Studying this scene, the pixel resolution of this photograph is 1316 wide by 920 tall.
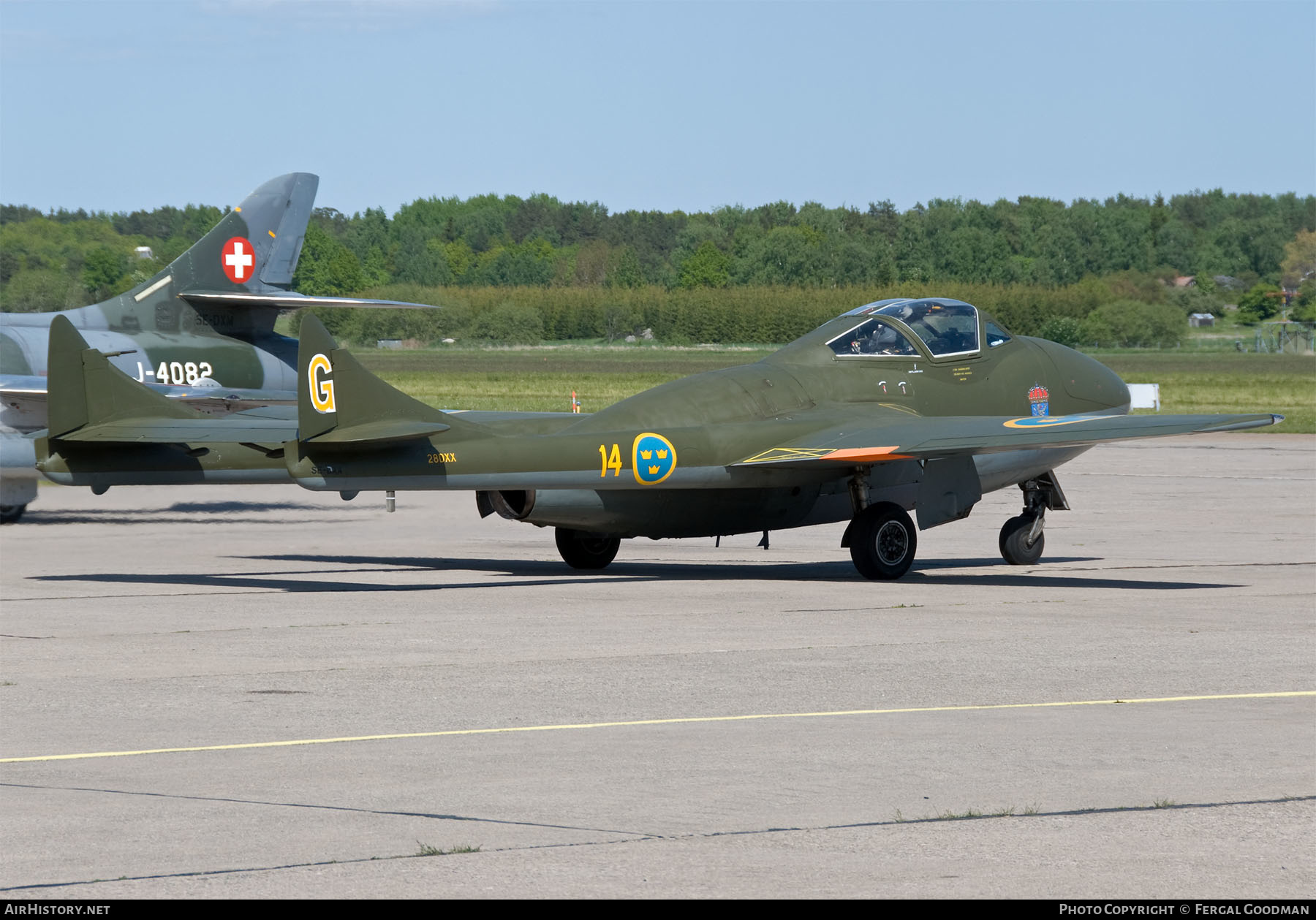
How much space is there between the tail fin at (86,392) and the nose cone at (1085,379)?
9.36m

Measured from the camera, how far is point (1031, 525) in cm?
1911

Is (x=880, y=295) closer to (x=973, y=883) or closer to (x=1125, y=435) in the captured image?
(x=1125, y=435)

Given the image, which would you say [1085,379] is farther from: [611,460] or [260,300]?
[260,300]

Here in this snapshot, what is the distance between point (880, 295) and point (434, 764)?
6659 centimetres

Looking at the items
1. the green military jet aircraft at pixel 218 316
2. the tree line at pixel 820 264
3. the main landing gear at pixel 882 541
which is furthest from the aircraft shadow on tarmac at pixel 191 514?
the tree line at pixel 820 264

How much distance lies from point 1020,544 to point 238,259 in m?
15.5

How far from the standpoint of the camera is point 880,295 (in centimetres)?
7381

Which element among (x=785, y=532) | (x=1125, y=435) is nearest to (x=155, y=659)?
(x=1125, y=435)

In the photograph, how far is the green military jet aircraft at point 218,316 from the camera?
91.6 feet

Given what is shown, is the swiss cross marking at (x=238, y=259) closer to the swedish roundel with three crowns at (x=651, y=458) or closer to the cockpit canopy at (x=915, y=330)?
the cockpit canopy at (x=915, y=330)

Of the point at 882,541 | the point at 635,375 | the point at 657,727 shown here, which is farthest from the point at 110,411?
the point at 635,375

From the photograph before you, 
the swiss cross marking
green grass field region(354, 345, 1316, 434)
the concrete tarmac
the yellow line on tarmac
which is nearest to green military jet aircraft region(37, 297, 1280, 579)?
the concrete tarmac

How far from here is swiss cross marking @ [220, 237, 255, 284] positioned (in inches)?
1152

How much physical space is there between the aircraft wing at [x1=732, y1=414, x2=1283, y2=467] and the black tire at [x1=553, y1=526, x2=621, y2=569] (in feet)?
7.31
